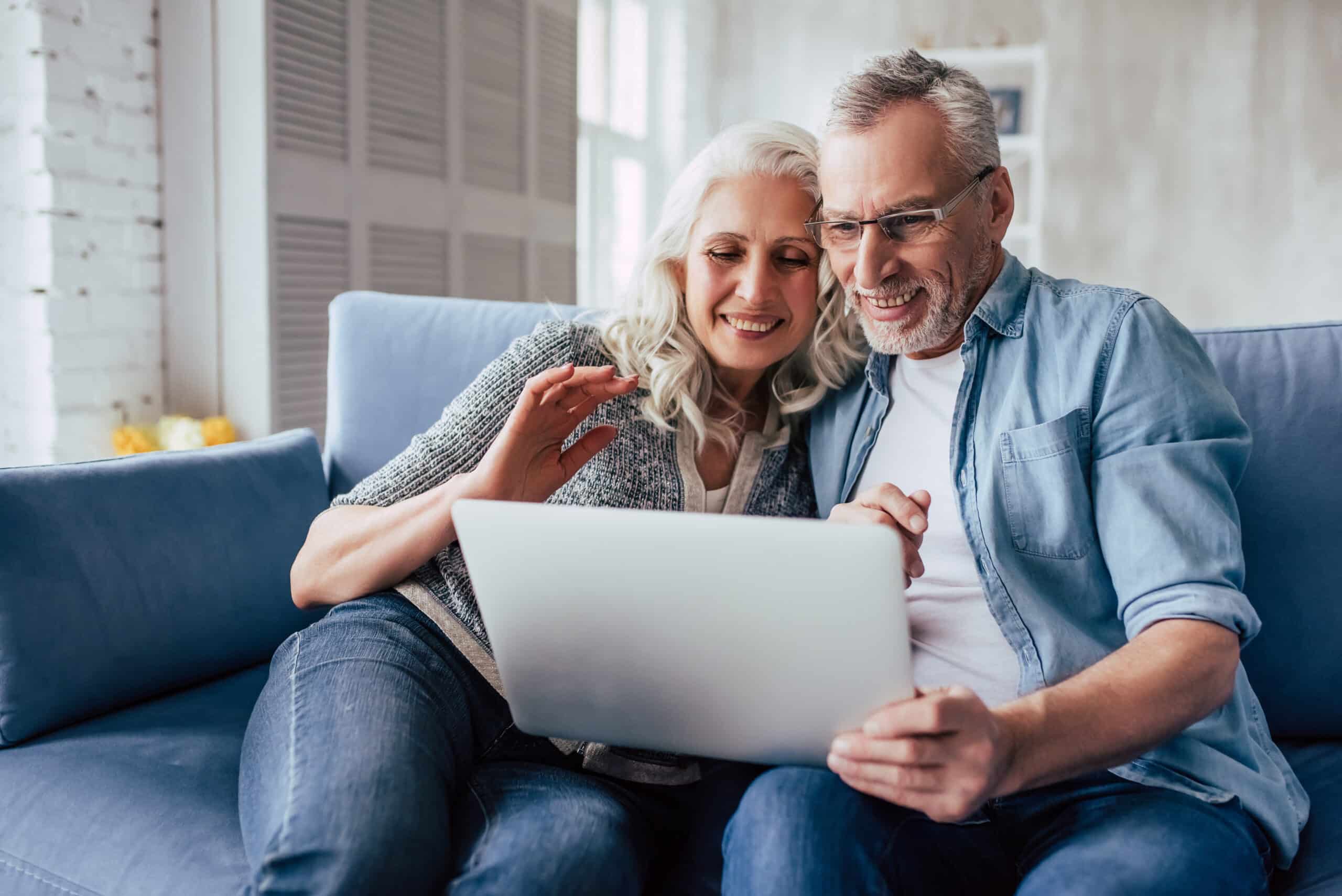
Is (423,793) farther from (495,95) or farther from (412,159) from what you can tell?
(495,95)

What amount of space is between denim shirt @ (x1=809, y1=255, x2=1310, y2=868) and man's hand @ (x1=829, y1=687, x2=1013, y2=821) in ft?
0.89

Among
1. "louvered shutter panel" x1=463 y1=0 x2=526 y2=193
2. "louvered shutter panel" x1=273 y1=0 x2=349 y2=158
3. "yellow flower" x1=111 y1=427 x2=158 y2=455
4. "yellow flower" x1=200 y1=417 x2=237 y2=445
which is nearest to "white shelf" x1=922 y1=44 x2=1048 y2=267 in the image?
"louvered shutter panel" x1=463 y1=0 x2=526 y2=193

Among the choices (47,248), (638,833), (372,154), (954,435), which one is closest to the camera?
(638,833)

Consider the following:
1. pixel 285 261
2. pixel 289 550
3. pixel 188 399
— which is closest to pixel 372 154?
pixel 285 261

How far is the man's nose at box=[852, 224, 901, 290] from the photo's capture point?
1.33m

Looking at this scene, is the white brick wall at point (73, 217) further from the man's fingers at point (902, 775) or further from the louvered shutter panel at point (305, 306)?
the man's fingers at point (902, 775)

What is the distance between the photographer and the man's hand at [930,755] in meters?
0.89

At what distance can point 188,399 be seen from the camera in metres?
2.83

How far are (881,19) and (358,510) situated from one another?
5.56 meters

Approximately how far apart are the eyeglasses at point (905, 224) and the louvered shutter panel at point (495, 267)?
8.13ft

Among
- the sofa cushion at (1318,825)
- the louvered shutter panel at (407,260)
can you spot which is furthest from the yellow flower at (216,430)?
the sofa cushion at (1318,825)

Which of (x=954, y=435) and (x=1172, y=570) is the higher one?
(x=954, y=435)

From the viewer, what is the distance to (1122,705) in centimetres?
99

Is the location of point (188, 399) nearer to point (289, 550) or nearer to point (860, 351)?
point (289, 550)
